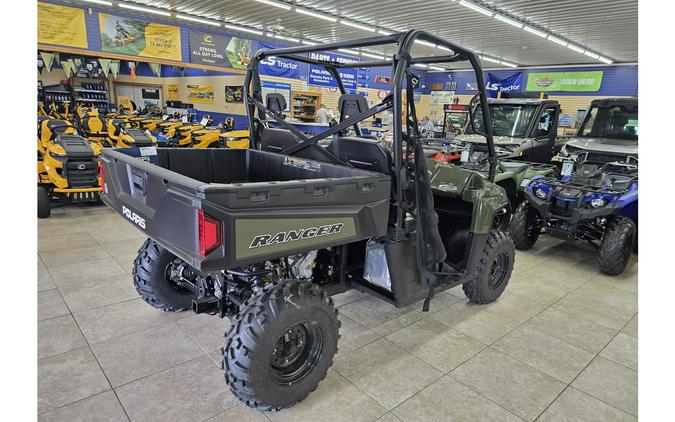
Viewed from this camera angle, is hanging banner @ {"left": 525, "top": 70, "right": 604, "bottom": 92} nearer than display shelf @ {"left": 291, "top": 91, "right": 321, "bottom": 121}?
No

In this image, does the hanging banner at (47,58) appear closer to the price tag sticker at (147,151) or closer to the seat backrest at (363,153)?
the price tag sticker at (147,151)

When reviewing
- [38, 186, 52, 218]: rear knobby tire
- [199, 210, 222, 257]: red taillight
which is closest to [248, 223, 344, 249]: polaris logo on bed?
[199, 210, 222, 257]: red taillight

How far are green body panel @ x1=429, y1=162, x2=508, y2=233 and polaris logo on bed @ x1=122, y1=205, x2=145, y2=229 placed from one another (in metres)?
2.22

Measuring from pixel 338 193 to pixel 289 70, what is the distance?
11.1 meters

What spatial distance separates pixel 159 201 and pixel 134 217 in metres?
0.36

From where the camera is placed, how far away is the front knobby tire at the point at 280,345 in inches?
81.0

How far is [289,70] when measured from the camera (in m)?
12.4

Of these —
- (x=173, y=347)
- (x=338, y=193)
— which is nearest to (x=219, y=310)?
(x=173, y=347)

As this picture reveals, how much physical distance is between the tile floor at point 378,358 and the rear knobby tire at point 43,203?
165cm

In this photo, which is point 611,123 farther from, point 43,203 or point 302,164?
point 43,203

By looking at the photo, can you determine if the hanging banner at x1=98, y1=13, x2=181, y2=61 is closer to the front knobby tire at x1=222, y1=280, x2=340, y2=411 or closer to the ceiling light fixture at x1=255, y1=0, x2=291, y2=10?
the ceiling light fixture at x1=255, y1=0, x2=291, y2=10

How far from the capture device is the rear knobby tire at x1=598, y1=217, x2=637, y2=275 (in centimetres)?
454

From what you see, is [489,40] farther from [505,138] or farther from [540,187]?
[540,187]

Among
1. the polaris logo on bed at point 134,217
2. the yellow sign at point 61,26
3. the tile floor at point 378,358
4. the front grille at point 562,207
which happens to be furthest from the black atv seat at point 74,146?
the front grille at point 562,207
